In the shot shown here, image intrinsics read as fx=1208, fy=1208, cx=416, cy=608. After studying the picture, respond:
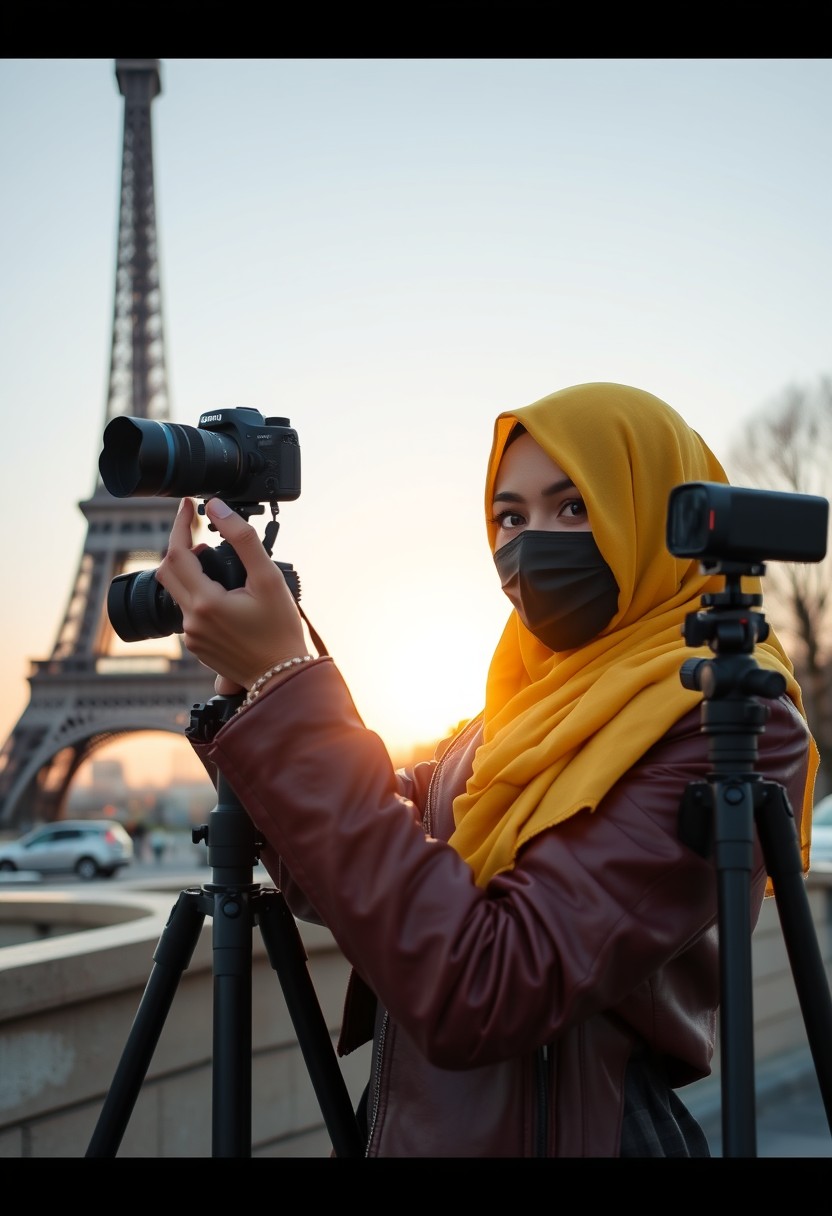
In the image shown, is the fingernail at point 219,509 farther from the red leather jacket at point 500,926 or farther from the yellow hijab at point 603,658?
the yellow hijab at point 603,658

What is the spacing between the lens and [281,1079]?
11.2 ft

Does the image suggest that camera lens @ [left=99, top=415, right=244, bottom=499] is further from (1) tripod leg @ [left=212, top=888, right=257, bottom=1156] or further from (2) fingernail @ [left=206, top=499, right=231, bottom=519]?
(1) tripod leg @ [left=212, top=888, right=257, bottom=1156]

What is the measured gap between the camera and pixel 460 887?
1.24m

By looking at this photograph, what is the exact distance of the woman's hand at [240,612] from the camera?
4.43ft

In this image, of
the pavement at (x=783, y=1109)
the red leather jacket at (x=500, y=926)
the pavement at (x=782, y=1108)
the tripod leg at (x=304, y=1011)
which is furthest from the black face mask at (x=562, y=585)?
the pavement at (x=783, y=1109)

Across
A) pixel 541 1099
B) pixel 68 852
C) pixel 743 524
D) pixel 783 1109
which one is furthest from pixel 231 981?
pixel 68 852

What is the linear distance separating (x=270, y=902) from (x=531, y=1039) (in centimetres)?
52

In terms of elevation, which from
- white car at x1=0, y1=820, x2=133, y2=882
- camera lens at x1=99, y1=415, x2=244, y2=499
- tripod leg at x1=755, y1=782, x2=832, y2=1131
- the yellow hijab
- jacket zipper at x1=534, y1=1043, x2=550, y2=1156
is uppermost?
camera lens at x1=99, y1=415, x2=244, y2=499

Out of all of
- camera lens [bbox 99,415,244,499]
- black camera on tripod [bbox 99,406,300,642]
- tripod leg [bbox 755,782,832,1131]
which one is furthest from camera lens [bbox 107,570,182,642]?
tripod leg [bbox 755,782,832,1131]

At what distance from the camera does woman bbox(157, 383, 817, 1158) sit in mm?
1226

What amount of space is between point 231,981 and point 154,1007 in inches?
5.2

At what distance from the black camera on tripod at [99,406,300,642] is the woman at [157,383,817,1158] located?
0.24ft

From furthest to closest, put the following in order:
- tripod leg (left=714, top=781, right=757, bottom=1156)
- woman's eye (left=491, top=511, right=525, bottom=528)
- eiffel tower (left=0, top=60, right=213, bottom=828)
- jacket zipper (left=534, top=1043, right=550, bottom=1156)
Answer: eiffel tower (left=0, top=60, right=213, bottom=828) → woman's eye (left=491, top=511, right=525, bottom=528) → jacket zipper (left=534, top=1043, right=550, bottom=1156) → tripod leg (left=714, top=781, right=757, bottom=1156)

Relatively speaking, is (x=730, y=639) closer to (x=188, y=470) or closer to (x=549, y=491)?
(x=549, y=491)
